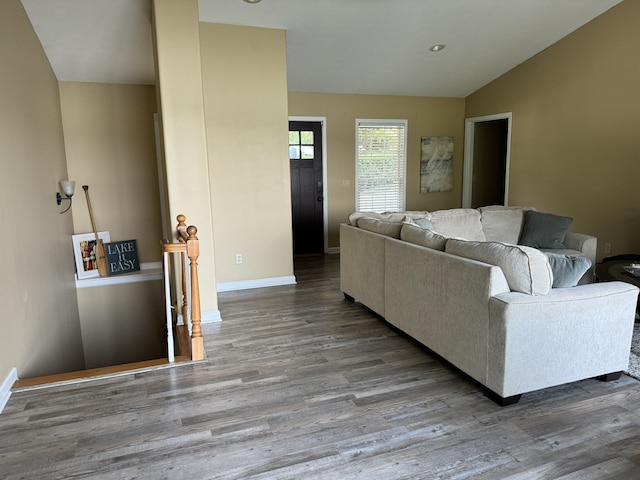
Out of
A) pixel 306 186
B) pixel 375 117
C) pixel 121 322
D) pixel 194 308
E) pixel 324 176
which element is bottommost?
pixel 121 322

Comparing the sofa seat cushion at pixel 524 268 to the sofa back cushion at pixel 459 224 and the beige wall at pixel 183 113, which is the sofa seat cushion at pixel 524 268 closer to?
the sofa back cushion at pixel 459 224

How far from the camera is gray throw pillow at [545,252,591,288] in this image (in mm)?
2564

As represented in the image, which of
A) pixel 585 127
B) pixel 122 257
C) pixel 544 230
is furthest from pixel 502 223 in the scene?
pixel 122 257

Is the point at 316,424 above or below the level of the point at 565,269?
below

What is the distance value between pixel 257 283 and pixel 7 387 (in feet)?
8.87

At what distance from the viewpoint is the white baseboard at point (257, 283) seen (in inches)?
195

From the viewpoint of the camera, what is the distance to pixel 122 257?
17.2ft

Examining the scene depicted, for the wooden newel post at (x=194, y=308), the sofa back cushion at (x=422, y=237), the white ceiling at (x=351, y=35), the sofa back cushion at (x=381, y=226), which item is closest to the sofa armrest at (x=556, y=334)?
the sofa back cushion at (x=422, y=237)

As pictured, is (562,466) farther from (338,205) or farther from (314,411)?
(338,205)

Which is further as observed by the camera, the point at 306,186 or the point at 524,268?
the point at 306,186

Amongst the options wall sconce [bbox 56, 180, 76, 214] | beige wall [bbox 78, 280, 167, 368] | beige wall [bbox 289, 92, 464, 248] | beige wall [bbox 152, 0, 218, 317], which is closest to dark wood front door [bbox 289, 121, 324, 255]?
beige wall [bbox 289, 92, 464, 248]

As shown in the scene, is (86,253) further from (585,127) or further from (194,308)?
(585,127)

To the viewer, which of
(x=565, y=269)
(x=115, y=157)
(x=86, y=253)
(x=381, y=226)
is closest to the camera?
(x=565, y=269)

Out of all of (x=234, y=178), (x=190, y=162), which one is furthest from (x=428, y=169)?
(x=190, y=162)
